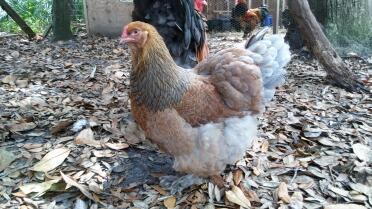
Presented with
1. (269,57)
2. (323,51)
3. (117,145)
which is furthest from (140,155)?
(323,51)

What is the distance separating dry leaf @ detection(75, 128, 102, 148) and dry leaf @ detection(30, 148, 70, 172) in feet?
0.40

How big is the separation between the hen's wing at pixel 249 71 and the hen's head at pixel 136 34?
47 cm

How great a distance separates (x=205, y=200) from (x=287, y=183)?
541mm

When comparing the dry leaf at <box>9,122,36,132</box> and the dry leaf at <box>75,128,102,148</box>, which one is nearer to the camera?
the dry leaf at <box>75,128,102,148</box>

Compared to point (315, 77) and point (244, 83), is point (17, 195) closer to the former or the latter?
point (244, 83)

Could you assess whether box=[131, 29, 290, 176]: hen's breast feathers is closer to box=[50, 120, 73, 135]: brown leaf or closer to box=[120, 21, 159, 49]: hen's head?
box=[120, 21, 159, 49]: hen's head

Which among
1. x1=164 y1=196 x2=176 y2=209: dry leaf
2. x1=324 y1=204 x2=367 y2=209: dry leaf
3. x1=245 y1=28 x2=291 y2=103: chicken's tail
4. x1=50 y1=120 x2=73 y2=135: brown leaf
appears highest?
x1=245 y1=28 x2=291 y2=103: chicken's tail

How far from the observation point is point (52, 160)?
232 cm

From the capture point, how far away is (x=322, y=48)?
12.6 feet

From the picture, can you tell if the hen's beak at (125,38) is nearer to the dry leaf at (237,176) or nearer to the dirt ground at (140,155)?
the dirt ground at (140,155)

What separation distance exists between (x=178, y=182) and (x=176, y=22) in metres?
1.28

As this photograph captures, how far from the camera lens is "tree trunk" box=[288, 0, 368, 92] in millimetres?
3715

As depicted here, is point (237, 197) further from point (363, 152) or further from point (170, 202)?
point (363, 152)

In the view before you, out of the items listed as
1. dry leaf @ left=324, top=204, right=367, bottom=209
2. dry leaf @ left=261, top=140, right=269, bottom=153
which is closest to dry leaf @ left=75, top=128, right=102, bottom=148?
dry leaf @ left=261, top=140, right=269, bottom=153
